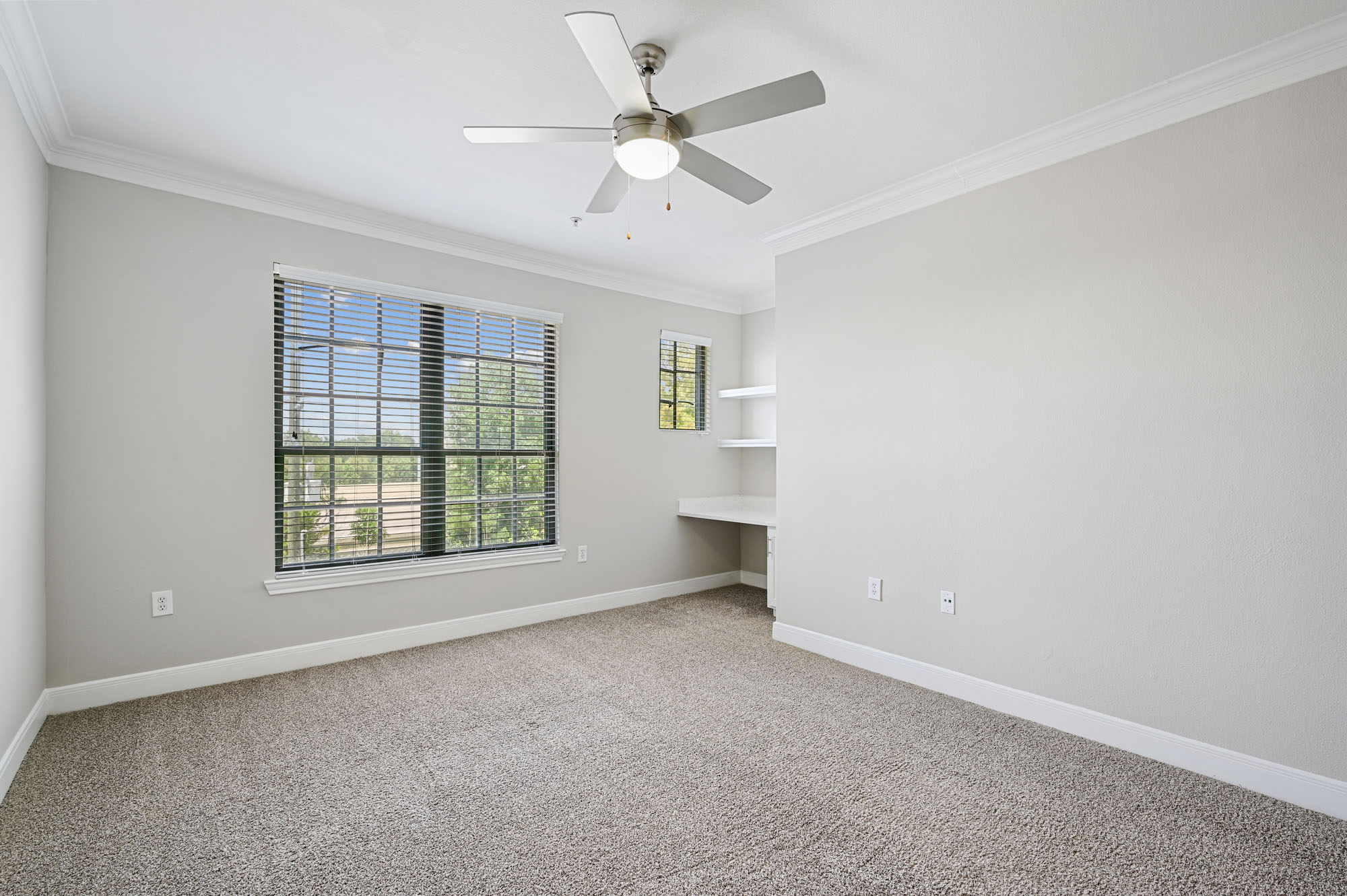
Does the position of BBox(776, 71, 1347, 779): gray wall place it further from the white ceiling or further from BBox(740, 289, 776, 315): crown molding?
BBox(740, 289, 776, 315): crown molding

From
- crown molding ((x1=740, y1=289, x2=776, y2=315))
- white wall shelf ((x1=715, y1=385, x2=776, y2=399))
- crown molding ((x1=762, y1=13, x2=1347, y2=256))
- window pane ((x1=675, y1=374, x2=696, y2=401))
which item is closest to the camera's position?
crown molding ((x1=762, y1=13, x2=1347, y2=256))

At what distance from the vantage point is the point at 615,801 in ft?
7.07

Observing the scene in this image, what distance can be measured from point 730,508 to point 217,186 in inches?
158

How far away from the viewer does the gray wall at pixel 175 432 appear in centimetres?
287

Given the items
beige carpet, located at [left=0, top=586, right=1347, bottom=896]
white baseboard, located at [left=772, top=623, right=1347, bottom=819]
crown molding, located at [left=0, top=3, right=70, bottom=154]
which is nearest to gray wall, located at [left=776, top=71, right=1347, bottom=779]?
white baseboard, located at [left=772, top=623, right=1347, bottom=819]

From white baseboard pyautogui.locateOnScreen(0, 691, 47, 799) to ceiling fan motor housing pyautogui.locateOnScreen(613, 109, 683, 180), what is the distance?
2.87 meters

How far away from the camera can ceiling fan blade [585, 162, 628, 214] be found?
2.34 m

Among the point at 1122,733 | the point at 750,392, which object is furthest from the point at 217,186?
the point at 1122,733

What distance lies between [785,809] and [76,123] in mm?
3763

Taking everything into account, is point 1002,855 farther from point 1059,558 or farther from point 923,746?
point 1059,558

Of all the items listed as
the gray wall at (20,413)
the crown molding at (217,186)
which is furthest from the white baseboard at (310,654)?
the crown molding at (217,186)

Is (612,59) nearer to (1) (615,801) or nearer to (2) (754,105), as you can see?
(2) (754,105)

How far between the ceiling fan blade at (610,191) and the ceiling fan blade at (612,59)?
0.31m

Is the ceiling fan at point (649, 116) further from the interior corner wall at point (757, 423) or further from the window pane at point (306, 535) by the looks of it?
the interior corner wall at point (757, 423)
